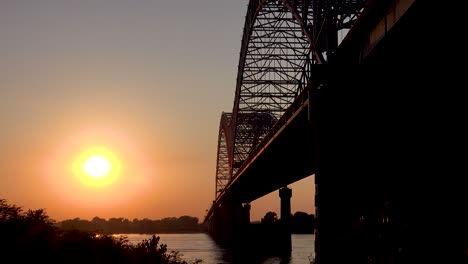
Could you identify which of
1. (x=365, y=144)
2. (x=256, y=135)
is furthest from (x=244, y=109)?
(x=365, y=144)

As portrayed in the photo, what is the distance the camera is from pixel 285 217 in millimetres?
98062

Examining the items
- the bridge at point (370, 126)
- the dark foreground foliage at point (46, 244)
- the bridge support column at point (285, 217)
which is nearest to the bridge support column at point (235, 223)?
the bridge support column at point (285, 217)

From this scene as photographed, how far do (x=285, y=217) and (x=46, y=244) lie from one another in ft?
271

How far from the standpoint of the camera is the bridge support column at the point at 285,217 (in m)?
95.0

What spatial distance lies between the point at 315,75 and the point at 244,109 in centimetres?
6171

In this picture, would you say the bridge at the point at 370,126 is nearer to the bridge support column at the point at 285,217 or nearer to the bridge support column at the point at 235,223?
the bridge support column at the point at 285,217

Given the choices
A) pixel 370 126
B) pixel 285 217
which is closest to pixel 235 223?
pixel 285 217

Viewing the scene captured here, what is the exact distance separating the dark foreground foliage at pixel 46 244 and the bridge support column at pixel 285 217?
7394 centimetres

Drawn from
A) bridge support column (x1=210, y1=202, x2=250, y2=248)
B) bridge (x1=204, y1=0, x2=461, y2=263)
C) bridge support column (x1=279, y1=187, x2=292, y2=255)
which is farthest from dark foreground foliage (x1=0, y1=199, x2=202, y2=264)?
bridge support column (x1=210, y1=202, x2=250, y2=248)

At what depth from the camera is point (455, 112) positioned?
87.6 feet

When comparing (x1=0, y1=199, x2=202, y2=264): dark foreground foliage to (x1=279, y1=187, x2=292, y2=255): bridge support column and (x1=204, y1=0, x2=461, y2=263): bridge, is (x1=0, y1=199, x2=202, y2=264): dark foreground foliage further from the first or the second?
(x1=279, y1=187, x2=292, y2=255): bridge support column

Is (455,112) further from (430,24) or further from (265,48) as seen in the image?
(265,48)

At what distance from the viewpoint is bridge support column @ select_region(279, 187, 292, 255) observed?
95.0 m

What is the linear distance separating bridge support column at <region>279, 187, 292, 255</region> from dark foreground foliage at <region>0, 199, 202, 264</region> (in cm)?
7394
